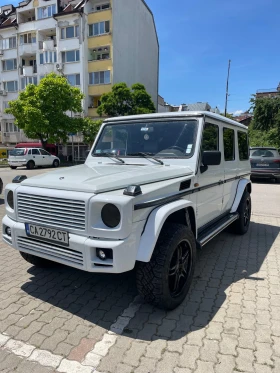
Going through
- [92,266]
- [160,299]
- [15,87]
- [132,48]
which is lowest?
[160,299]

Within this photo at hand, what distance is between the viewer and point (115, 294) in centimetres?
332

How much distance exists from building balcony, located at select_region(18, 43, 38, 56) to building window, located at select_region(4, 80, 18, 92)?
3721 mm

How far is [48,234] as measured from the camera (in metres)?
2.79

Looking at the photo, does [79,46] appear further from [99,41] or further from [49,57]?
[49,57]

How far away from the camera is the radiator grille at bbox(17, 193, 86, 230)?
8.48ft

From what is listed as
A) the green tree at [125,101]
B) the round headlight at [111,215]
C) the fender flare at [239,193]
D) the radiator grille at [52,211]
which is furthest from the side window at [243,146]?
the green tree at [125,101]

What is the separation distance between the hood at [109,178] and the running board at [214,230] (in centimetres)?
86

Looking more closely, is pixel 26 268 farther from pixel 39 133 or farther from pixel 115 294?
pixel 39 133

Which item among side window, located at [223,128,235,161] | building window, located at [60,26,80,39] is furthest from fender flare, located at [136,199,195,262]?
building window, located at [60,26,80,39]

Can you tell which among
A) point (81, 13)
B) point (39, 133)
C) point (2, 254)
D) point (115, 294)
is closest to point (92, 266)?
point (115, 294)

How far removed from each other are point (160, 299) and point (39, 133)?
26.4 metres

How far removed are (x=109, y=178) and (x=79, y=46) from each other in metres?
34.6

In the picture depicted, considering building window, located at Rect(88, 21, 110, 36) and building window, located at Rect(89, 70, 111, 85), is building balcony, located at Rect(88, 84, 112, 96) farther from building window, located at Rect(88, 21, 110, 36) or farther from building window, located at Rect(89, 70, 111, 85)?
building window, located at Rect(88, 21, 110, 36)

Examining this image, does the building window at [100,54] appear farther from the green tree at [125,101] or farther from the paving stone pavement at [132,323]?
the paving stone pavement at [132,323]
